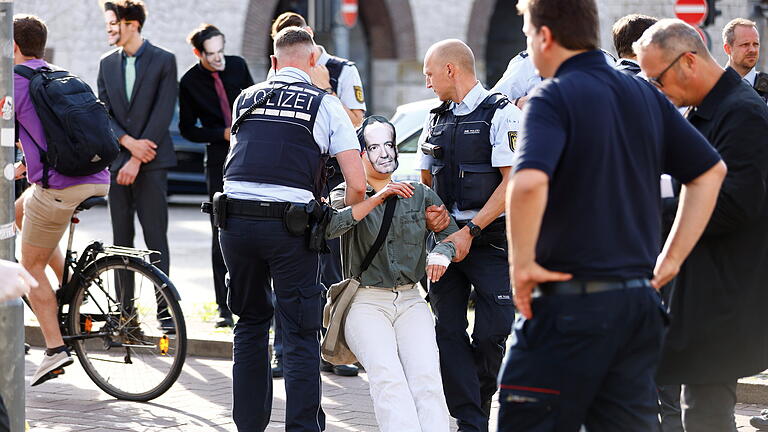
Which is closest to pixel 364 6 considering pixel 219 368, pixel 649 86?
pixel 219 368

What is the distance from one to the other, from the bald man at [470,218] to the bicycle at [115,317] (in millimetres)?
1826

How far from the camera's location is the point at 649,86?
4.15m

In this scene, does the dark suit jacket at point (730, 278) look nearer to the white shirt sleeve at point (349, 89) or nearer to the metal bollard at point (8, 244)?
the metal bollard at point (8, 244)

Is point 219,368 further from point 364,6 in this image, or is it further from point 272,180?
point 364,6

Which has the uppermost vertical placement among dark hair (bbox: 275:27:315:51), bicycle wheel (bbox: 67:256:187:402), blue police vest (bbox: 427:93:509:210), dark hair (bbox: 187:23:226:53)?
dark hair (bbox: 187:23:226:53)

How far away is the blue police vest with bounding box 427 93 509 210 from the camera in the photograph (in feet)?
20.2

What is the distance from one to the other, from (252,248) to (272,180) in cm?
31

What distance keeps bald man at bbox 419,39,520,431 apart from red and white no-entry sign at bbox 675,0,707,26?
938 centimetres

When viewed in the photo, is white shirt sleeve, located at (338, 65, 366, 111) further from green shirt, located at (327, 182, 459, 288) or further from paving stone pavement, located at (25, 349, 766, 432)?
green shirt, located at (327, 182, 459, 288)

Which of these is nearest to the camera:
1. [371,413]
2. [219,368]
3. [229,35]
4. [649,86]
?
[649,86]

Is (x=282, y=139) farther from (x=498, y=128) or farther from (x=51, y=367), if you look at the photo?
(x=51, y=367)

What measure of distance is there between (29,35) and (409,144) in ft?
13.2

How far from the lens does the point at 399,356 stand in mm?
5820

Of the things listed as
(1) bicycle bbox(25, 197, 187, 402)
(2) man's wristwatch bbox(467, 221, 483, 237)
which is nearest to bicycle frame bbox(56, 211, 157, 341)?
(1) bicycle bbox(25, 197, 187, 402)
